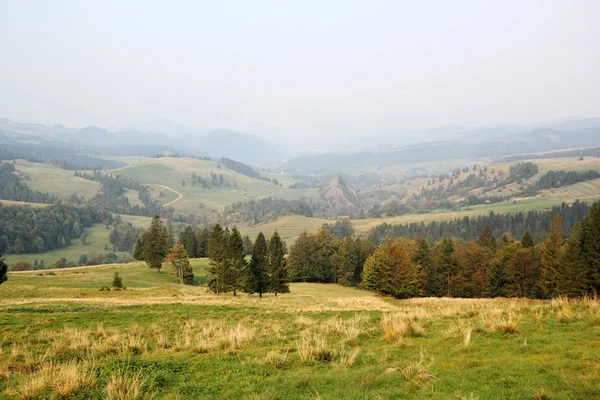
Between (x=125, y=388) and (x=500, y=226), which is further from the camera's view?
(x=500, y=226)

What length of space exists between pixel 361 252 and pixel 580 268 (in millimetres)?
46398

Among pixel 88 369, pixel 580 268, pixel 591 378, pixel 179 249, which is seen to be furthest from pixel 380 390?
pixel 179 249

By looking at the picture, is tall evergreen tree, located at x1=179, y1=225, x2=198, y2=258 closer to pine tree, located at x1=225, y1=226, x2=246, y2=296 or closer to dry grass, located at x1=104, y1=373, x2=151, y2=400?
pine tree, located at x1=225, y1=226, x2=246, y2=296

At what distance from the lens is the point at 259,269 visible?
5353 cm

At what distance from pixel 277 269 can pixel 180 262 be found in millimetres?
23299

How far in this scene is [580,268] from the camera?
170 ft

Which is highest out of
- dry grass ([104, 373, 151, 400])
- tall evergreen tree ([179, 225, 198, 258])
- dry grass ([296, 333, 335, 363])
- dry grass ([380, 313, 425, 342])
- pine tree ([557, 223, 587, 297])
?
dry grass ([104, 373, 151, 400])

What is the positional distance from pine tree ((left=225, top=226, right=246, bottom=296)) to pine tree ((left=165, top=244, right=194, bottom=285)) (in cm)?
2107

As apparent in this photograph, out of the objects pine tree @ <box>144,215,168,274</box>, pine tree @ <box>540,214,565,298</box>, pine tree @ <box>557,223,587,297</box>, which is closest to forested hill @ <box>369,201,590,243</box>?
pine tree @ <box>540,214,565,298</box>

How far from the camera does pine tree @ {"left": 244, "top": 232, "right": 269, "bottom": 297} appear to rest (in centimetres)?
5278

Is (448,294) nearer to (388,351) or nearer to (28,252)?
(388,351)

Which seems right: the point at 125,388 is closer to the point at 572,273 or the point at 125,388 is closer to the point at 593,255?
the point at 593,255

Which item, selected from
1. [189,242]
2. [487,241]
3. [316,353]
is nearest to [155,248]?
[189,242]

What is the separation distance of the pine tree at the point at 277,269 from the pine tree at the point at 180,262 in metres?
21.1
